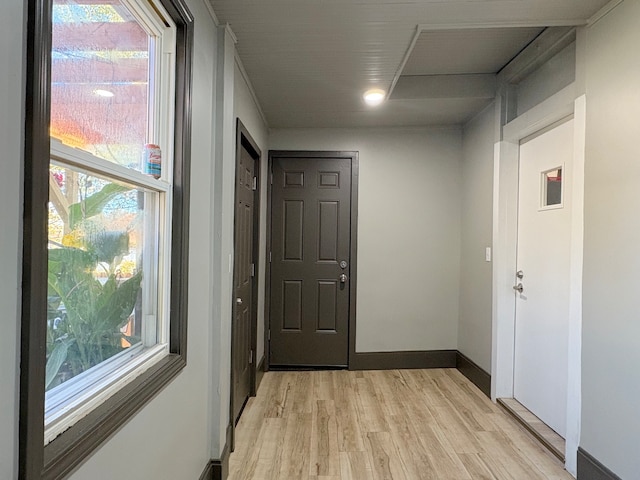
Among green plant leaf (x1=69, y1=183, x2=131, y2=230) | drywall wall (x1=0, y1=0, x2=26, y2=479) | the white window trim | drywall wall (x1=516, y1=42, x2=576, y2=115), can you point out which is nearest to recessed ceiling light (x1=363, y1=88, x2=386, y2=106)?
drywall wall (x1=516, y1=42, x2=576, y2=115)

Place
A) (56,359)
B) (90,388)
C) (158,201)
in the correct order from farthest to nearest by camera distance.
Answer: (158,201)
(90,388)
(56,359)

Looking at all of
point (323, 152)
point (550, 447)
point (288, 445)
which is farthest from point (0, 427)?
point (323, 152)

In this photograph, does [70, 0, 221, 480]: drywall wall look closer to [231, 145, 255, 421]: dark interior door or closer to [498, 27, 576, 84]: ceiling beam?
[231, 145, 255, 421]: dark interior door

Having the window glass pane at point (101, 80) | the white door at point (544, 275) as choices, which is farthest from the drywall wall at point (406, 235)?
the window glass pane at point (101, 80)

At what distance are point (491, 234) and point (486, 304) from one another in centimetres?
58

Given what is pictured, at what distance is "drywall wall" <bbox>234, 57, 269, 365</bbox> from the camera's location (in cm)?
248

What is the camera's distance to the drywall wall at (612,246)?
1.66 meters

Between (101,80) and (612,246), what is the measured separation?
2.18 m

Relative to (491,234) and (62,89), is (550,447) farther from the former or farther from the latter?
(62,89)

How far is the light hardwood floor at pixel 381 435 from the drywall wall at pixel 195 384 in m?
0.52

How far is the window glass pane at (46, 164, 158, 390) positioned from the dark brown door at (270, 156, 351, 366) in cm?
235

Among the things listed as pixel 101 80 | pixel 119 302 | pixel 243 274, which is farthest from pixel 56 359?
pixel 243 274

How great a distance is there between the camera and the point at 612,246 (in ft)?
5.85

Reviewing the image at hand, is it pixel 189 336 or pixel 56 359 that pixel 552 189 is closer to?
pixel 189 336
